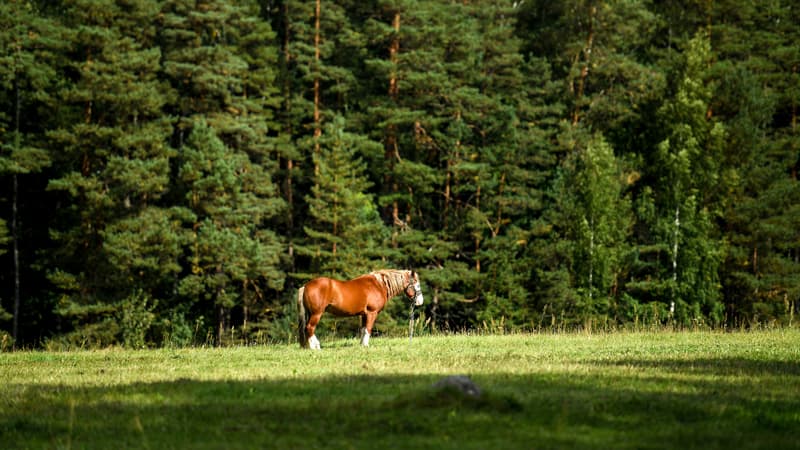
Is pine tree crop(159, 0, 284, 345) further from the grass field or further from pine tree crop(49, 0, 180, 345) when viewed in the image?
the grass field

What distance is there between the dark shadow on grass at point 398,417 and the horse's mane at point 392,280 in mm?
8557

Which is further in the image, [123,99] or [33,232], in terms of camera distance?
[33,232]

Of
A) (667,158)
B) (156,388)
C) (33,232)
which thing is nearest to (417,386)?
(156,388)

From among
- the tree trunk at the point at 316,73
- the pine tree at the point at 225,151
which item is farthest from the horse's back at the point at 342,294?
the tree trunk at the point at 316,73

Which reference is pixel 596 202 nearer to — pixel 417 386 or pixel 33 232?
pixel 33 232

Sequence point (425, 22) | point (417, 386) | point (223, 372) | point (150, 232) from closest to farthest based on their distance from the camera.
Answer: point (417, 386) < point (223, 372) < point (150, 232) < point (425, 22)

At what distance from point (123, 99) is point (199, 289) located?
31.4 feet

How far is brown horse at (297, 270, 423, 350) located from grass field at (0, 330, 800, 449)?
2.62 m

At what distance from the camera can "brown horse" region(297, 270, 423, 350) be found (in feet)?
61.5

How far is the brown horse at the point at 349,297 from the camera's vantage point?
1873cm

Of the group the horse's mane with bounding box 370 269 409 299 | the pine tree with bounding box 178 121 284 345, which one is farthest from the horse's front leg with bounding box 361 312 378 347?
the pine tree with bounding box 178 121 284 345

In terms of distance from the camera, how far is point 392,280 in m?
20.2

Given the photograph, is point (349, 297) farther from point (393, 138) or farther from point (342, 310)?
point (393, 138)

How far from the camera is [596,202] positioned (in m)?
44.4
